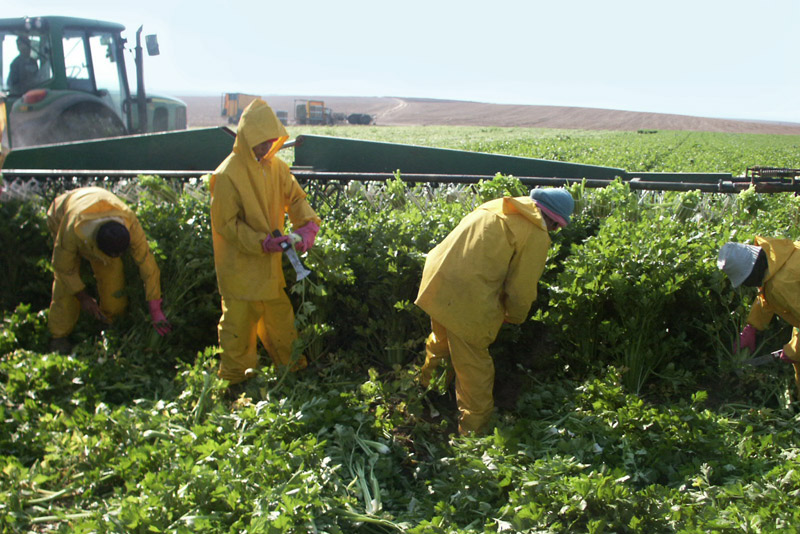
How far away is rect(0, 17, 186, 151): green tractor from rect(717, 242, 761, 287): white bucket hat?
972 cm

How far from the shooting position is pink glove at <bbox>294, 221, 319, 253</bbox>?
4.08 metres

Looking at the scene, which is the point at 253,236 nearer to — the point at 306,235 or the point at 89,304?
the point at 306,235

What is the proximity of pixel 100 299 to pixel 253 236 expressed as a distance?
1873 millimetres

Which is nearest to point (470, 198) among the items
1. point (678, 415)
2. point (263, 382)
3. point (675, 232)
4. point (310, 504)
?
point (675, 232)

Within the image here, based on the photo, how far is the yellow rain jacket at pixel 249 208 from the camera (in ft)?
12.6

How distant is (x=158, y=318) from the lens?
15.1ft

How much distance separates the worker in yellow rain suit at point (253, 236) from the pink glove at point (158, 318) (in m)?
0.72

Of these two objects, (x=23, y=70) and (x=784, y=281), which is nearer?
(x=784, y=281)

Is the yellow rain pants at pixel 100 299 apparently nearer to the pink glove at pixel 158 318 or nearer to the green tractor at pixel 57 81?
the pink glove at pixel 158 318

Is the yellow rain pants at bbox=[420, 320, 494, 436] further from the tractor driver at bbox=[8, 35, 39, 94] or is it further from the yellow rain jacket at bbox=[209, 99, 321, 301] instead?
the tractor driver at bbox=[8, 35, 39, 94]

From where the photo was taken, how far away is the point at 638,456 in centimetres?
295

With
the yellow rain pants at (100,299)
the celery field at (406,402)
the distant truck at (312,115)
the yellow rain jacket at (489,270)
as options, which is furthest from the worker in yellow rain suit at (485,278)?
the distant truck at (312,115)

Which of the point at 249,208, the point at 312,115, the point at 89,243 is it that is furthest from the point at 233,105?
the point at 249,208

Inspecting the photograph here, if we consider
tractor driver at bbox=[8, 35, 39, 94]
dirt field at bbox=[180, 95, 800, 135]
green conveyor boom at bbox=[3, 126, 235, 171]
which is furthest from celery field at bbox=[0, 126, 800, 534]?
dirt field at bbox=[180, 95, 800, 135]
